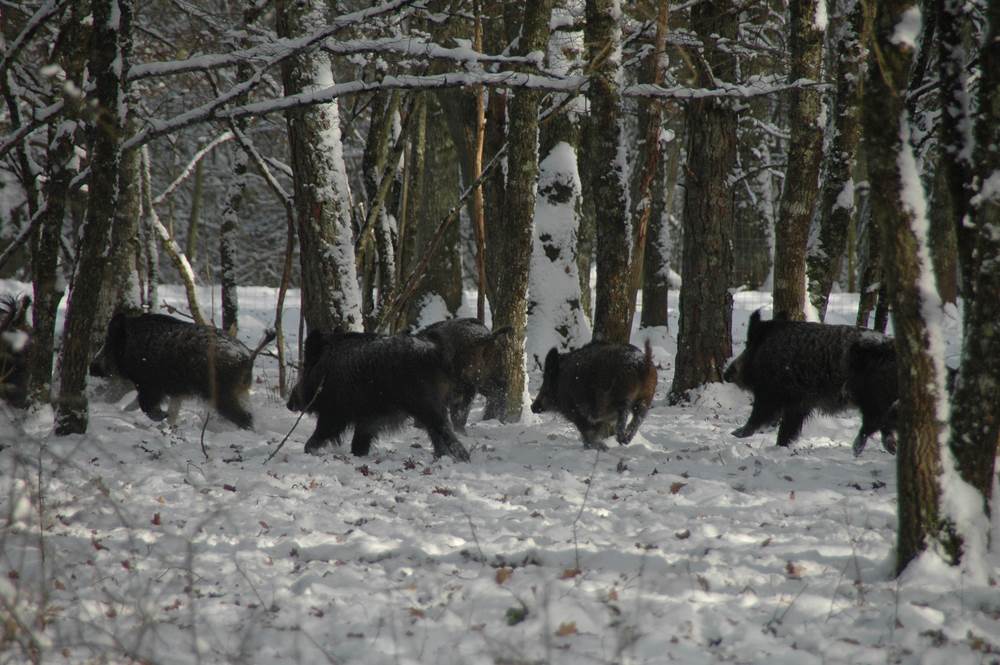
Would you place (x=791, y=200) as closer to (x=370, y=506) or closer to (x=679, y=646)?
(x=370, y=506)

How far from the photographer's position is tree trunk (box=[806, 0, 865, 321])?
28.8ft

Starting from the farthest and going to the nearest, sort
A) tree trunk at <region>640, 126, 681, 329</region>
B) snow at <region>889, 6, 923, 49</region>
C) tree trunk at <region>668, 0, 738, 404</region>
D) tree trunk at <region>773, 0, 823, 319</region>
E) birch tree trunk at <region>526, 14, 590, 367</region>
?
tree trunk at <region>640, 126, 681, 329</region> < tree trunk at <region>668, 0, 738, 404</region> < birch tree trunk at <region>526, 14, 590, 367</region> < tree trunk at <region>773, 0, 823, 319</region> < snow at <region>889, 6, 923, 49</region>

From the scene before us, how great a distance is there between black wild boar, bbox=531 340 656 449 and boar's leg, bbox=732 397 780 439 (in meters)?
1.06

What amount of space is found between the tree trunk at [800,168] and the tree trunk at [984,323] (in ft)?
17.3

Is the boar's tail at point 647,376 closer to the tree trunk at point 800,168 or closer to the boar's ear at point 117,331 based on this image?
the tree trunk at point 800,168

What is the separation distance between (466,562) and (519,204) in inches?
172

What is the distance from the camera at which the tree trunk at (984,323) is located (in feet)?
12.5

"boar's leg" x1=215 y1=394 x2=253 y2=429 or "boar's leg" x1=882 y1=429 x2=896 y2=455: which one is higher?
"boar's leg" x1=882 y1=429 x2=896 y2=455

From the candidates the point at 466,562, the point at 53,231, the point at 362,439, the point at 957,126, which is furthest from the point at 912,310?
the point at 53,231

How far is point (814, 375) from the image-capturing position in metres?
7.34

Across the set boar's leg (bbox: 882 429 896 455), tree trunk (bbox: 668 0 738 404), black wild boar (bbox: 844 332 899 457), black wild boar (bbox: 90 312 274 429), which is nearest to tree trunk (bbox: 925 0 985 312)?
black wild boar (bbox: 844 332 899 457)

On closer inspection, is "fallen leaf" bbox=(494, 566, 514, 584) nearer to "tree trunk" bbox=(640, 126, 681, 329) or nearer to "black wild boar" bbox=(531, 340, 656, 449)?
"black wild boar" bbox=(531, 340, 656, 449)

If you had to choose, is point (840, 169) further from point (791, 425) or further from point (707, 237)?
point (791, 425)

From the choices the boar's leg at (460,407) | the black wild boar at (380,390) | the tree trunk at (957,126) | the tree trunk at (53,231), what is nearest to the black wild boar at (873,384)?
the tree trunk at (957,126)
